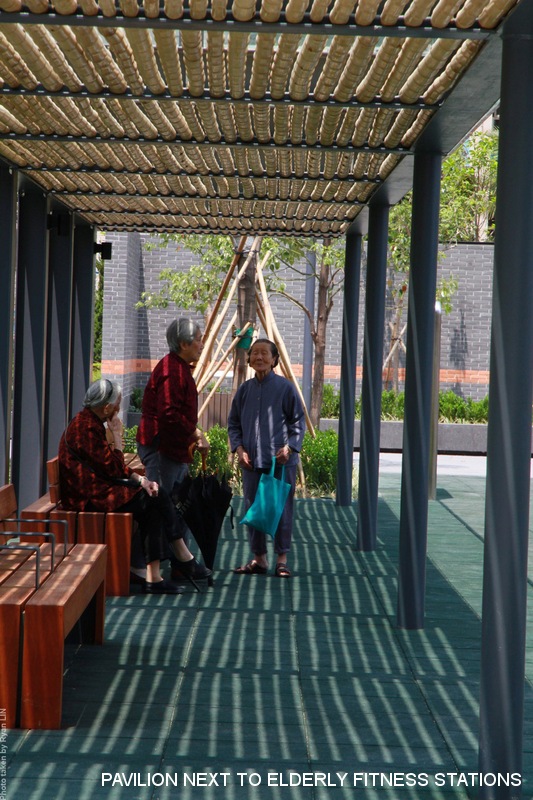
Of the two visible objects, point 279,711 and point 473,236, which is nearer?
point 279,711

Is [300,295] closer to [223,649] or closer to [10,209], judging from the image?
[10,209]

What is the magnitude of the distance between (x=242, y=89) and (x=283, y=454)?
282 cm

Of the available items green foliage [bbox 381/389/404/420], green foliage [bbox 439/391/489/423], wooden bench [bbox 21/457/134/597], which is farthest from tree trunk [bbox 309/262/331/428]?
wooden bench [bbox 21/457/134/597]

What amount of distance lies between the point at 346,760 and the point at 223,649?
1.60m

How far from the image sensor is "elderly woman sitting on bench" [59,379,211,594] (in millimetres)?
6281

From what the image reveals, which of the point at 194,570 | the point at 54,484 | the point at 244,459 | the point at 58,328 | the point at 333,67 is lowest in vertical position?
the point at 194,570

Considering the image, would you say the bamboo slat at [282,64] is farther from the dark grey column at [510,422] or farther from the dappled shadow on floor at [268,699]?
the dappled shadow on floor at [268,699]

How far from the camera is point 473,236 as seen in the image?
31.4 meters

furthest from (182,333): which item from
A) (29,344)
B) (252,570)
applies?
(29,344)

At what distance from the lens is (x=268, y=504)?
741 cm

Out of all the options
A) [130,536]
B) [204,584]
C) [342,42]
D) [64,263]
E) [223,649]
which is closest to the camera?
[342,42]

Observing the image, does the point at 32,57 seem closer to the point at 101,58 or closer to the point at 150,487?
the point at 101,58

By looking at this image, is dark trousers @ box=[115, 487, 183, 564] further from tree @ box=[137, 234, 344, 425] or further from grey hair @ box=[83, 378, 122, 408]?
tree @ box=[137, 234, 344, 425]

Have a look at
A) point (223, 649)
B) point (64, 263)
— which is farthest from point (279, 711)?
point (64, 263)
